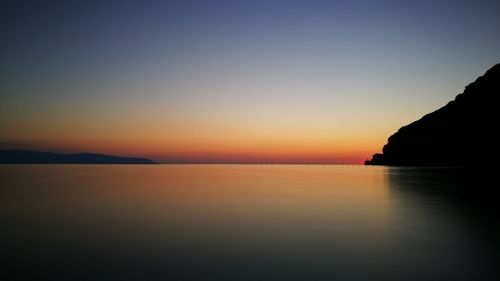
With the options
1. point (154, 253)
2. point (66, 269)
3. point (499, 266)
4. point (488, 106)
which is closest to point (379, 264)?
point (499, 266)

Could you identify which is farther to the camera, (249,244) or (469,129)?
(469,129)

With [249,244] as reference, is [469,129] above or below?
above

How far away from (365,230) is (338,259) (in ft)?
22.8

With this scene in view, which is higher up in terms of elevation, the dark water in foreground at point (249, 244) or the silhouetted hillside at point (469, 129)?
the silhouetted hillside at point (469, 129)

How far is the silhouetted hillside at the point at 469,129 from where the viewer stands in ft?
496

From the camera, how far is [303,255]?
1357 centimetres

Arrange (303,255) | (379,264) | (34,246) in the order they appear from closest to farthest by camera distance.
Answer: (379,264) < (303,255) < (34,246)

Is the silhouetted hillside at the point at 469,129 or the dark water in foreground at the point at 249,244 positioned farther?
the silhouetted hillside at the point at 469,129

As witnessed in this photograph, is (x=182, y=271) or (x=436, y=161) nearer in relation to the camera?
(x=182, y=271)

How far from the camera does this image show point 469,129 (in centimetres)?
16475

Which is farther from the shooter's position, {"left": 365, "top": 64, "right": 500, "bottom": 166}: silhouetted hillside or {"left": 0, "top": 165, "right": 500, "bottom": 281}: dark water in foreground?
{"left": 365, "top": 64, "right": 500, "bottom": 166}: silhouetted hillside

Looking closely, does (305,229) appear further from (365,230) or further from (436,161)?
(436,161)

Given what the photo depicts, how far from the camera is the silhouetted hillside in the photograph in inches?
5955

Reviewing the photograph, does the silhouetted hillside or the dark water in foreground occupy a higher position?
the silhouetted hillside
